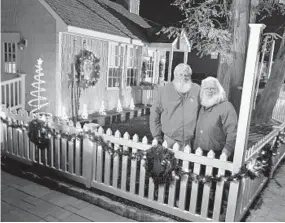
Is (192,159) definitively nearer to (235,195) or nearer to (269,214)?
(235,195)

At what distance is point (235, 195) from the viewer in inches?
137

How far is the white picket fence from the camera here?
3.65 m

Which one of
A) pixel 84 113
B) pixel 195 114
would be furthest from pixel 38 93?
pixel 195 114

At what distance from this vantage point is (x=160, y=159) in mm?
3715

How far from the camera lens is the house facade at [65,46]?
8695mm

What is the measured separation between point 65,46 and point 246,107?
7061 millimetres

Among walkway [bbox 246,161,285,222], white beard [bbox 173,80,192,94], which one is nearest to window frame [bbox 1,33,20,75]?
white beard [bbox 173,80,192,94]

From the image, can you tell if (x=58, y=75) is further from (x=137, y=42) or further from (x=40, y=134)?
(x=137, y=42)

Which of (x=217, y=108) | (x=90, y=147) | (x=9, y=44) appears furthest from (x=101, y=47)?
(x=217, y=108)

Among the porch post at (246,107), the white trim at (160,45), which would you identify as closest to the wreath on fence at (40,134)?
the porch post at (246,107)

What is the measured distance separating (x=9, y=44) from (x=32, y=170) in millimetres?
6156

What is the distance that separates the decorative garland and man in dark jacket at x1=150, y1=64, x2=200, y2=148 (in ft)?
2.11

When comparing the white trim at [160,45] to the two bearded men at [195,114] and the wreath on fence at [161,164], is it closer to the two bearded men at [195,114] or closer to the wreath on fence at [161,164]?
the two bearded men at [195,114]

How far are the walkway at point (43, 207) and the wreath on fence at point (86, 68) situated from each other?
548 cm
